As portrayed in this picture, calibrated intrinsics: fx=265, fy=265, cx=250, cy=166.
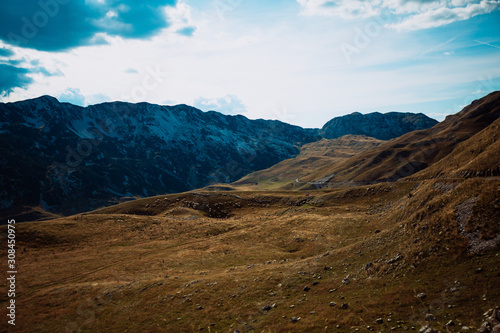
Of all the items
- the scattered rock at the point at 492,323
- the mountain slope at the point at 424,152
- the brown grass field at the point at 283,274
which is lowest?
the brown grass field at the point at 283,274

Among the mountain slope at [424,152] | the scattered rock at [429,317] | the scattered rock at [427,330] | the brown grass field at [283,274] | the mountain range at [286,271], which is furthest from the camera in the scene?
the mountain slope at [424,152]

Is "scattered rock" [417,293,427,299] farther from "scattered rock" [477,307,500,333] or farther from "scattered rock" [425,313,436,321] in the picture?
"scattered rock" [477,307,500,333]

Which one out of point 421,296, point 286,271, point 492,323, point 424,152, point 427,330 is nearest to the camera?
point 492,323

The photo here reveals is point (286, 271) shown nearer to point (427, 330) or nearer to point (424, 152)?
point (427, 330)

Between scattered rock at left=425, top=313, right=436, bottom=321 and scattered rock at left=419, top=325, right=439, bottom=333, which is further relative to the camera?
scattered rock at left=425, top=313, right=436, bottom=321

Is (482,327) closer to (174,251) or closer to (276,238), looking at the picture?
(276,238)

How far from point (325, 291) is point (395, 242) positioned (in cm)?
984

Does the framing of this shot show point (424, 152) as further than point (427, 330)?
Yes

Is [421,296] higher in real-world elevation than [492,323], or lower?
lower

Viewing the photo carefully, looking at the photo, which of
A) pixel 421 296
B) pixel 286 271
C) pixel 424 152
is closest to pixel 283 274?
pixel 286 271

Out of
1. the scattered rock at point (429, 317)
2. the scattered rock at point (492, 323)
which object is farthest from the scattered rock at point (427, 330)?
the scattered rock at point (492, 323)

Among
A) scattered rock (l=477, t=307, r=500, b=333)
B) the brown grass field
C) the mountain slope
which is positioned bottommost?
the brown grass field

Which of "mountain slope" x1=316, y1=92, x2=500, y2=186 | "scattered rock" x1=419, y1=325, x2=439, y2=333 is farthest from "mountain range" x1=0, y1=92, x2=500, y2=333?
"mountain slope" x1=316, y1=92, x2=500, y2=186

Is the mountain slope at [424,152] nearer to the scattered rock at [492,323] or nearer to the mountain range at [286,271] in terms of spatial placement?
the mountain range at [286,271]
